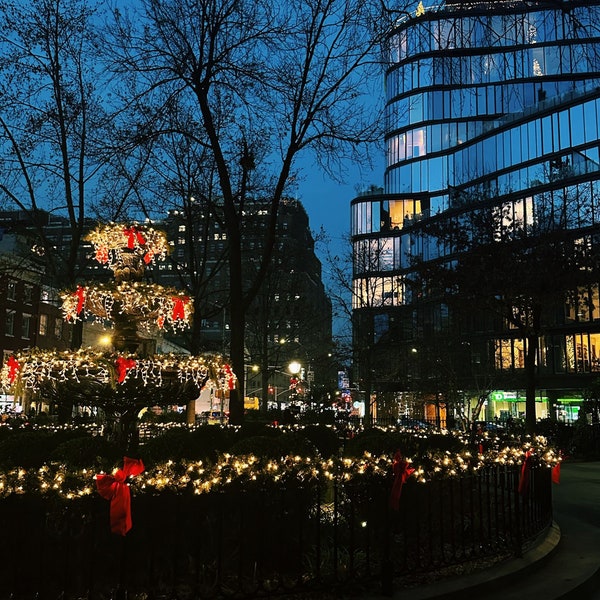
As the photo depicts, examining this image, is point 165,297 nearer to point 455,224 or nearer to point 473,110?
point 455,224

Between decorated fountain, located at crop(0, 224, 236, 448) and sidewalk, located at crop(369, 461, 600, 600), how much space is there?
16.2ft

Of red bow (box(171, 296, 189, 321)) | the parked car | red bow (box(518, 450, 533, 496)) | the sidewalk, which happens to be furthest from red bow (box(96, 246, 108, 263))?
the parked car

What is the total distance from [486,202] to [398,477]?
20.2 meters

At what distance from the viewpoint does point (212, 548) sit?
21.9ft

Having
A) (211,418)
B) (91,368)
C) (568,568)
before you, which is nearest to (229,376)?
(91,368)

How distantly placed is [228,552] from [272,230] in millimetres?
10970

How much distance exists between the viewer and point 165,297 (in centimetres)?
1025

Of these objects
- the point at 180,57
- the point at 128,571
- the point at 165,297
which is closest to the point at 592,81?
the point at 180,57

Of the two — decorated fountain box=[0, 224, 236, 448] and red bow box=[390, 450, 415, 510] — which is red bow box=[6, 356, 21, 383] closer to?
decorated fountain box=[0, 224, 236, 448]

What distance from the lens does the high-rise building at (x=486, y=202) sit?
36.9 m

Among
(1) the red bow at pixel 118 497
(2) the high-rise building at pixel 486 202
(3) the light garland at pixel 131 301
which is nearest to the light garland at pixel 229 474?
(1) the red bow at pixel 118 497

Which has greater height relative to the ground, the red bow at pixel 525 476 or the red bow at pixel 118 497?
the red bow at pixel 118 497

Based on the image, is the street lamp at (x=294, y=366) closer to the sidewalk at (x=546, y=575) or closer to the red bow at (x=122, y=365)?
the sidewalk at (x=546, y=575)

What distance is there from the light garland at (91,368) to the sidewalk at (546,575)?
4.85 meters
